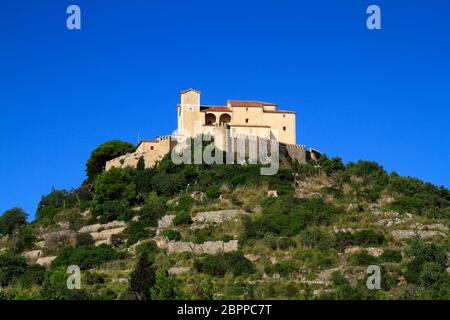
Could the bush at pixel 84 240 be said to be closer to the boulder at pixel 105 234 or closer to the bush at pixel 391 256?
the boulder at pixel 105 234

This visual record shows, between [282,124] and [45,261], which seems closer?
[45,261]

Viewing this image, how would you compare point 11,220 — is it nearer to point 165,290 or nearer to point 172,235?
point 172,235

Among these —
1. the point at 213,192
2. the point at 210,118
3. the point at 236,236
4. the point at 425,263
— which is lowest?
the point at 425,263

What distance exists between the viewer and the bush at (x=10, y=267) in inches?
1877

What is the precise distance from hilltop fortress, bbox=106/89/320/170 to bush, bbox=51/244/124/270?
476 inches

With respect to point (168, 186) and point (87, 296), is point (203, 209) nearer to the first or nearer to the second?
point (168, 186)

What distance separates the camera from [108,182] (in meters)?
57.5

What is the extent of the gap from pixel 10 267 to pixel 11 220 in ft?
42.9

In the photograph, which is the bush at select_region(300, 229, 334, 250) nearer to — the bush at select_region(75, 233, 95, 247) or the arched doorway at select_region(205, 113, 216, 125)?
the bush at select_region(75, 233, 95, 247)

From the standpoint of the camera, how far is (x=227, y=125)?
60.4m

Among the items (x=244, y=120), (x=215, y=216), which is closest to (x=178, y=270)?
(x=215, y=216)

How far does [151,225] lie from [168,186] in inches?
174
